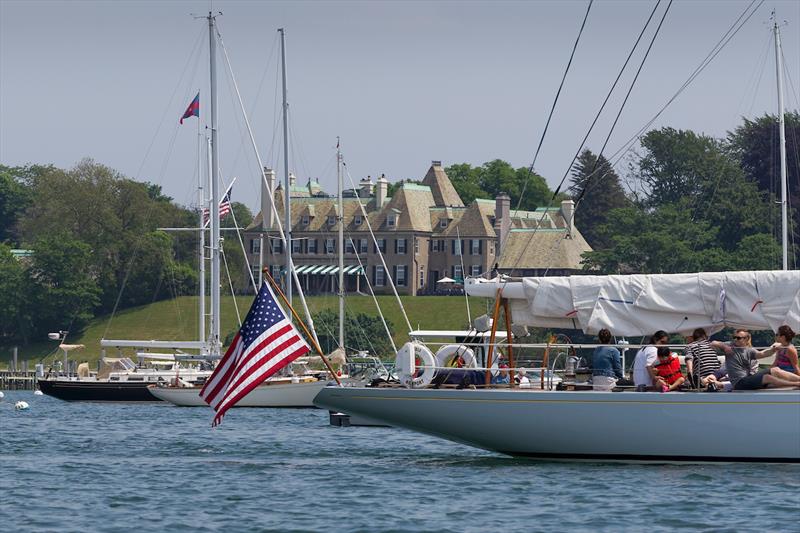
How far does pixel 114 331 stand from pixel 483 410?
10316 centimetres

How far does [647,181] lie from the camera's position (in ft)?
462

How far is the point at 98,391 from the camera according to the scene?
68438mm

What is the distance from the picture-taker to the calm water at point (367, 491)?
74.7 ft

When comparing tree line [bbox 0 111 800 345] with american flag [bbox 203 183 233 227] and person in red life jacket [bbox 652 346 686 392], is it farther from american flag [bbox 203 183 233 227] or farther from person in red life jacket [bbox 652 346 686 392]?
person in red life jacket [bbox 652 346 686 392]

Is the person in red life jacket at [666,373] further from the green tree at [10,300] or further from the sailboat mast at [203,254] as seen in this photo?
the green tree at [10,300]

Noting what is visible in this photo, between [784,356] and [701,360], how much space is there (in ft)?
4.46

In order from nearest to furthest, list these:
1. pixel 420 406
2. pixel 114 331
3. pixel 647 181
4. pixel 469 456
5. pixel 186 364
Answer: pixel 420 406
pixel 469 456
pixel 186 364
pixel 114 331
pixel 647 181

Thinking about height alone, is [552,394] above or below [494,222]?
below

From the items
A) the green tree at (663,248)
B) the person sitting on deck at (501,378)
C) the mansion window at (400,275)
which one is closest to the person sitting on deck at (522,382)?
the person sitting on deck at (501,378)

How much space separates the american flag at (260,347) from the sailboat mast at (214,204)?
3281 cm

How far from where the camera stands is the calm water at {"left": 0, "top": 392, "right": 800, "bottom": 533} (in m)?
22.8

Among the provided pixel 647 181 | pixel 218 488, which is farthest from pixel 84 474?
pixel 647 181

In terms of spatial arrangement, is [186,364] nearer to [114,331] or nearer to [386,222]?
[114,331]

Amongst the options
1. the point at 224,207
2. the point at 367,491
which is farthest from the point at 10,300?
the point at 367,491
